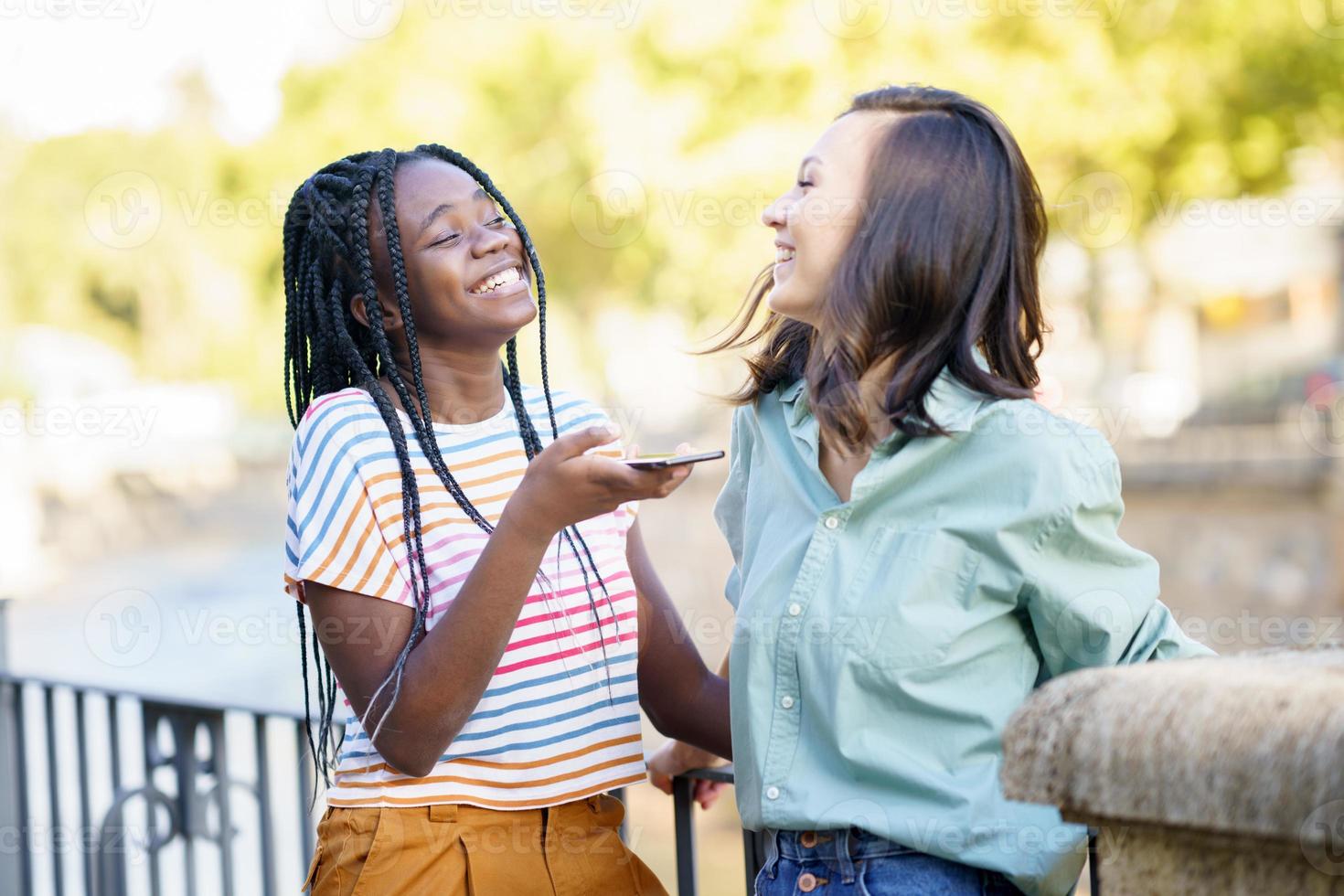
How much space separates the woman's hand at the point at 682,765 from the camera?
2094 mm

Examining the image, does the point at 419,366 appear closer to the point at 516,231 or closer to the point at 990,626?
the point at 516,231

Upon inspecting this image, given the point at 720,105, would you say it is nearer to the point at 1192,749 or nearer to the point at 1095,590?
the point at 1095,590

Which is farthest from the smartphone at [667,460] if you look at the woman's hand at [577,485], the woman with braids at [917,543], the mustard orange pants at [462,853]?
the mustard orange pants at [462,853]

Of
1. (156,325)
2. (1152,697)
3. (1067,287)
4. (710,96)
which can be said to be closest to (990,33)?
(710,96)

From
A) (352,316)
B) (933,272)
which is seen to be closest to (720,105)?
(352,316)

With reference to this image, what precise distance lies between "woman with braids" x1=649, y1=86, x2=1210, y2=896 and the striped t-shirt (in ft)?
0.91

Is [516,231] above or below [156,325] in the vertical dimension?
below

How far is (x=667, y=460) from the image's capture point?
152cm

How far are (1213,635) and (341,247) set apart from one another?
458 inches

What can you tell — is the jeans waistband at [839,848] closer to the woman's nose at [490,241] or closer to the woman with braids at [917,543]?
the woman with braids at [917,543]

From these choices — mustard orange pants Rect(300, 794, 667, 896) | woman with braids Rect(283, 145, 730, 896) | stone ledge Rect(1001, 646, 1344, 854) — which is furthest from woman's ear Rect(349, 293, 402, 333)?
stone ledge Rect(1001, 646, 1344, 854)

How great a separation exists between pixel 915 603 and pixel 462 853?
71 cm

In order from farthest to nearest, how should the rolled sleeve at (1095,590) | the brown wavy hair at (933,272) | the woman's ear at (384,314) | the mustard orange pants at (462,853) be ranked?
the woman's ear at (384,314) → the mustard orange pants at (462,853) → the brown wavy hair at (933,272) → the rolled sleeve at (1095,590)

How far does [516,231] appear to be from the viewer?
2.07 metres
